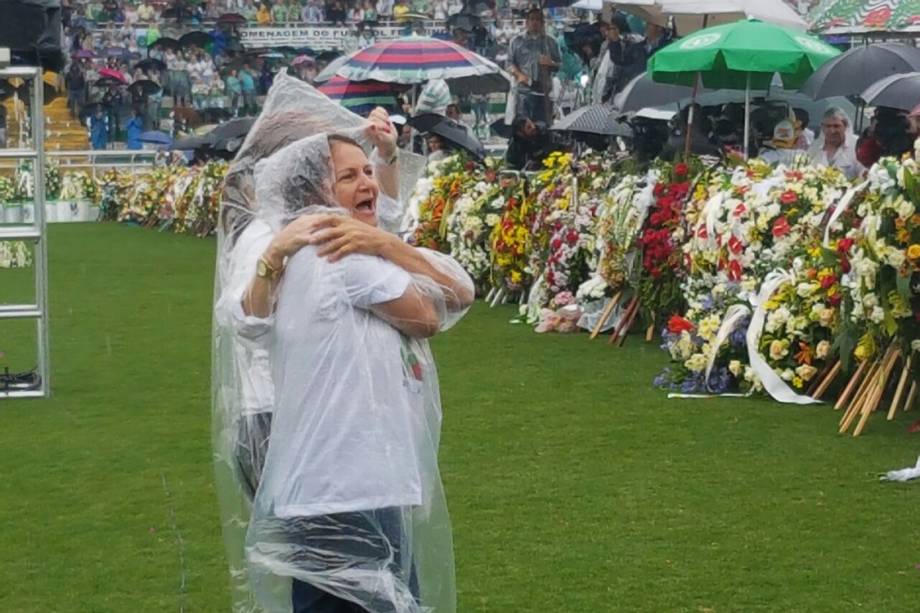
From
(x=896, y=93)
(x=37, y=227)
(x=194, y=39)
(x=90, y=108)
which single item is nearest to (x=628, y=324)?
(x=896, y=93)

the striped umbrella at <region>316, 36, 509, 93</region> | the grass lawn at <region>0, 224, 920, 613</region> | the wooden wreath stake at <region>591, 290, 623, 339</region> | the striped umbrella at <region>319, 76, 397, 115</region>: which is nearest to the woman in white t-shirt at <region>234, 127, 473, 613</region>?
the grass lawn at <region>0, 224, 920, 613</region>

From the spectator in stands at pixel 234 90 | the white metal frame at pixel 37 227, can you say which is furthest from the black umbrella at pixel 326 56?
the white metal frame at pixel 37 227

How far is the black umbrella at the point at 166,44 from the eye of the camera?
150 ft

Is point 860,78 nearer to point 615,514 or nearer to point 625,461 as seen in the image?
point 625,461

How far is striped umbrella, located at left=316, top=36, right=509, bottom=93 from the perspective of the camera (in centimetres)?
2202

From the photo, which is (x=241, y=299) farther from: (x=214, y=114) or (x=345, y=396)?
(x=214, y=114)

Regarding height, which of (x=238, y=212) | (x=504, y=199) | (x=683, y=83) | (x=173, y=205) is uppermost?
(x=238, y=212)

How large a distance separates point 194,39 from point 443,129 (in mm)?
28310

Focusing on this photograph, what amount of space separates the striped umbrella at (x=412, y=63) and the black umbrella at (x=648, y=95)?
15.4ft

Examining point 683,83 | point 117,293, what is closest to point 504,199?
point 683,83

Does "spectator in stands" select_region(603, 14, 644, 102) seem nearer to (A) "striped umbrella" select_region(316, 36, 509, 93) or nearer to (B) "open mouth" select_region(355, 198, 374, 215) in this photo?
(A) "striped umbrella" select_region(316, 36, 509, 93)

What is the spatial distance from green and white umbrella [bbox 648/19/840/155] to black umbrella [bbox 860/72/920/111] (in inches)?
27.8

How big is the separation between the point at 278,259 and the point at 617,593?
254 centimetres

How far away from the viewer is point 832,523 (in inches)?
288
